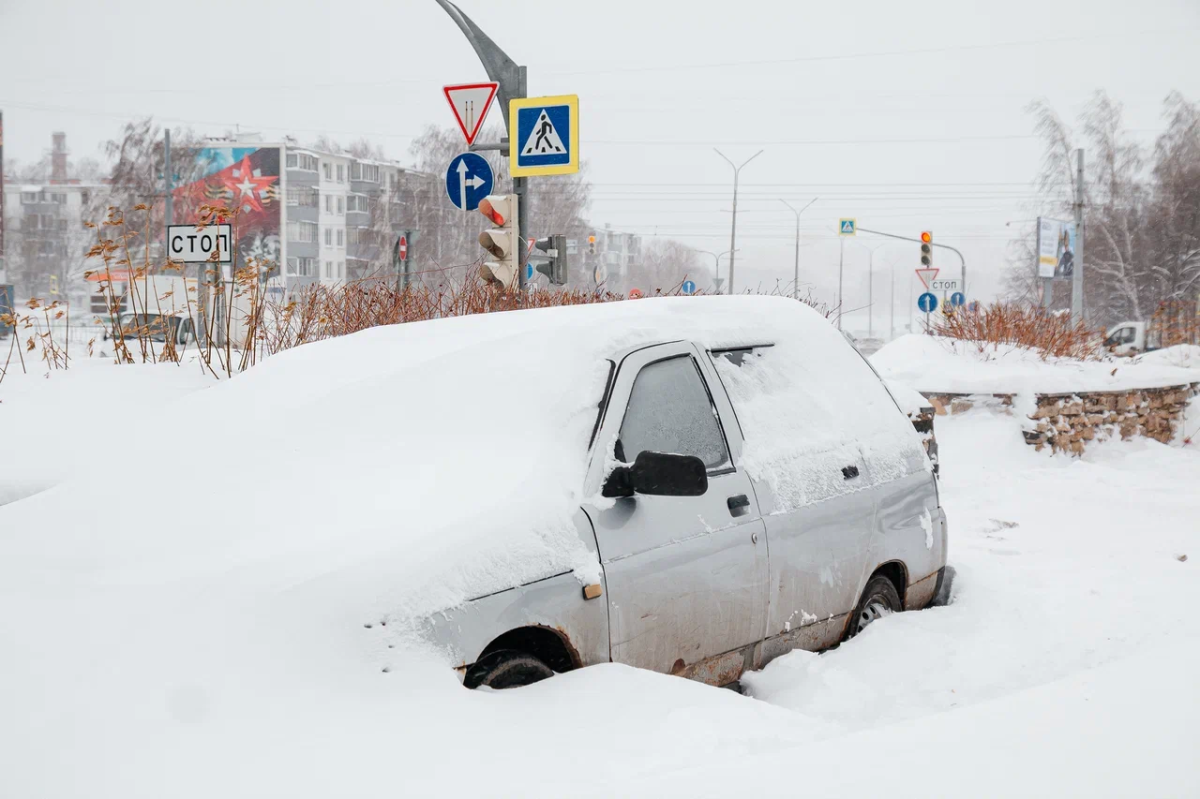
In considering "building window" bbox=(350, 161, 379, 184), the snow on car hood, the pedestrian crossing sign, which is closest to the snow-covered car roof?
the snow on car hood

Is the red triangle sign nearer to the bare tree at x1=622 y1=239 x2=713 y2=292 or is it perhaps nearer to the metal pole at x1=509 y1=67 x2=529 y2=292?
the metal pole at x1=509 y1=67 x2=529 y2=292

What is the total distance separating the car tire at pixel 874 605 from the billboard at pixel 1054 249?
4760 cm

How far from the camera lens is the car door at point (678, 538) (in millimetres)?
3734

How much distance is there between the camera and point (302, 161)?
8981 cm

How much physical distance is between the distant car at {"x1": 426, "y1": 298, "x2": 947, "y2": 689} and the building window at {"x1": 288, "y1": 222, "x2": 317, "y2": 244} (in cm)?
8894

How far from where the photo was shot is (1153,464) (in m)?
13.3

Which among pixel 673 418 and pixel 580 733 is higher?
pixel 673 418

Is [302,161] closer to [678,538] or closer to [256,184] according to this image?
[256,184]

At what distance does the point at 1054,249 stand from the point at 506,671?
52.6m

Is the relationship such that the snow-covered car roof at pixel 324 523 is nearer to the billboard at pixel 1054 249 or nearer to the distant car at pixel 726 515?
the distant car at pixel 726 515

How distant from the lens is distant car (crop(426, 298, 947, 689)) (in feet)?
11.5

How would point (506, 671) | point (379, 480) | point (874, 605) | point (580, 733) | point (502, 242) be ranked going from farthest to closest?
1. point (502, 242)
2. point (874, 605)
3. point (379, 480)
4. point (506, 671)
5. point (580, 733)

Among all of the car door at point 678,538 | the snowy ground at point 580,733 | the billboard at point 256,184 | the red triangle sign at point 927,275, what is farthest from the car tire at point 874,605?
the billboard at point 256,184

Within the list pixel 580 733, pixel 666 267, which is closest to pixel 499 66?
pixel 580 733
